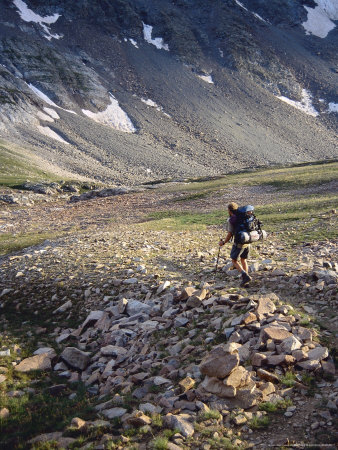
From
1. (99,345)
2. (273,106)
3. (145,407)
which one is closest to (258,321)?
(145,407)

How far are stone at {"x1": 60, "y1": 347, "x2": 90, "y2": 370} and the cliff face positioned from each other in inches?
3419

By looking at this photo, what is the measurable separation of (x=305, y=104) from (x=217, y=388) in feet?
556

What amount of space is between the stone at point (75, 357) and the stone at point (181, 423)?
3.85m

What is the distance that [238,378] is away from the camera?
22.9 feet

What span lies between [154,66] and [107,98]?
32.3 meters

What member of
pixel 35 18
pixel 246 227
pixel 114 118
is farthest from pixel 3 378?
pixel 35 18

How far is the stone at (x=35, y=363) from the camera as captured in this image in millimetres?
9461

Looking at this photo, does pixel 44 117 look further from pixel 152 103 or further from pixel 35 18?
pixel 35 18

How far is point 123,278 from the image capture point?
44.4 feet

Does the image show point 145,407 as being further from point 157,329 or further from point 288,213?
point 288,213

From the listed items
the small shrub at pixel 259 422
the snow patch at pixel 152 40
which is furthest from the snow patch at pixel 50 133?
the small shrub at pixel 259 422

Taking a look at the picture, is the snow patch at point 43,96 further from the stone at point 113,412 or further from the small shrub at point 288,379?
the small shrub at point 288,379

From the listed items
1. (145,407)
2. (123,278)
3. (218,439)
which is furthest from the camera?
(123,278)

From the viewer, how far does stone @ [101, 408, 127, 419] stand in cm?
691
